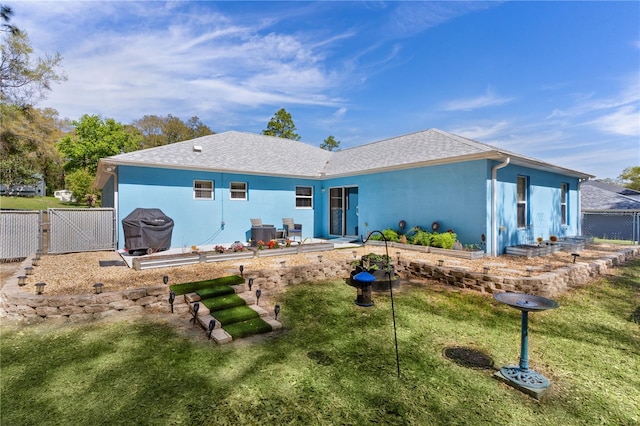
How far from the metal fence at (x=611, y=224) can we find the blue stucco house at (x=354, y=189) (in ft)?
21.5

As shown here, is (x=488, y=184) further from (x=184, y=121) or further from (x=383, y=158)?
(x=184, y=121)

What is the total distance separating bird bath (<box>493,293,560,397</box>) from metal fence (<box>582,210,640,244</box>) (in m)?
19.4

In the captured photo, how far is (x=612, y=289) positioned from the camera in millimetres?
6406

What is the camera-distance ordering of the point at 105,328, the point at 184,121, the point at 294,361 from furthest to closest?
the point at 184,121 < the point at 105,328 < the point at 294,361

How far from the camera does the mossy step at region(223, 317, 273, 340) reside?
4.08 metres

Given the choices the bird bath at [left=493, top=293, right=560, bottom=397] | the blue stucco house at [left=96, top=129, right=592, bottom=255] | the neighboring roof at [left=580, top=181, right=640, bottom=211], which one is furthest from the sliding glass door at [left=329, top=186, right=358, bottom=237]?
the neighboring roof at [left=580, top=181, right=640, bottom=211]

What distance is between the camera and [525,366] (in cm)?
308

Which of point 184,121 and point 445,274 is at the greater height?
point 184,121

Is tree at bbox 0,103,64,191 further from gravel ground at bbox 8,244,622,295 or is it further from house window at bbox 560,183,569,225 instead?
house window at bbox 560,183,569,225

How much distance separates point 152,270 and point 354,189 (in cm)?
864

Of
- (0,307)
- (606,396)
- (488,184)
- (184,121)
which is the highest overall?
(184,121)

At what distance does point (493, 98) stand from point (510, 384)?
42.5ft

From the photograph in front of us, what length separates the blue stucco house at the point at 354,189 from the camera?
8961mm

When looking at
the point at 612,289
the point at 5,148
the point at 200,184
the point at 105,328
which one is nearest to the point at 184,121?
the point at 5,148
